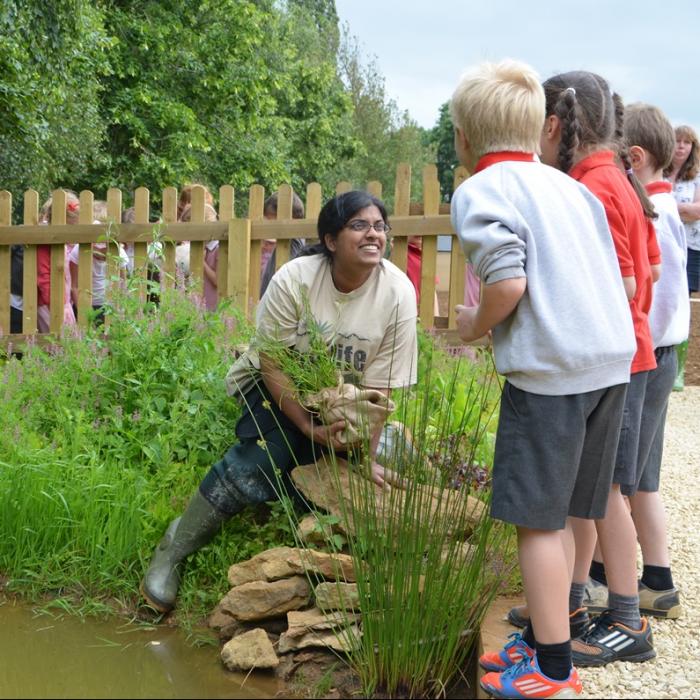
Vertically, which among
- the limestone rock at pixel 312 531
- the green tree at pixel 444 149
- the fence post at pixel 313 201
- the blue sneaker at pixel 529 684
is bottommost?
the blue sneaker at pixel 529 684

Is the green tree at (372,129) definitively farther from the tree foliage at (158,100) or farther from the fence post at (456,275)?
the fence post at (456,275)

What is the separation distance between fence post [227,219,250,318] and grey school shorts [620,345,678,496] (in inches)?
188

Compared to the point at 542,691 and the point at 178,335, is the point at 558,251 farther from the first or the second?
the point at 178,335

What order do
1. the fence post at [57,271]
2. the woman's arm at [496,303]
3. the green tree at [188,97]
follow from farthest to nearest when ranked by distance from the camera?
1. the green tree at [188,97]
2. the fence post at [57,271]
3. the woman's arm at [496,303]

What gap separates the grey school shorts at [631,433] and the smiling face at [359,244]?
1.17 metres

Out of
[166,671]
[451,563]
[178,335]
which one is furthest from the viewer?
[178,335]

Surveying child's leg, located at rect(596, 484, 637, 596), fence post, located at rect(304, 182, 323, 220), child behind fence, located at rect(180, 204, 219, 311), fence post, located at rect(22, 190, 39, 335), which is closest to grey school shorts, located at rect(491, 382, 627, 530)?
child's leg, located at rect(596, 484, 637, 596)

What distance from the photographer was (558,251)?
252 centimetres

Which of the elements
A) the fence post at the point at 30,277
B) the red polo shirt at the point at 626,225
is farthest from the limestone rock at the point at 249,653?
the fence post at the point at 30,277

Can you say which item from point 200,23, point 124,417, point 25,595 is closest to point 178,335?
point 124,417

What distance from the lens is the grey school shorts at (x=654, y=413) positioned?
3312 millimetres

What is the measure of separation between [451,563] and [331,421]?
2.39 ft

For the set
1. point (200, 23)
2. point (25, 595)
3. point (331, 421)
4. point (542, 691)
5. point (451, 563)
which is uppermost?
point (200, 23)

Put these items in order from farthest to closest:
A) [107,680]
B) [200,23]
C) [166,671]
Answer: [200,23], [166,671], [107,680]
